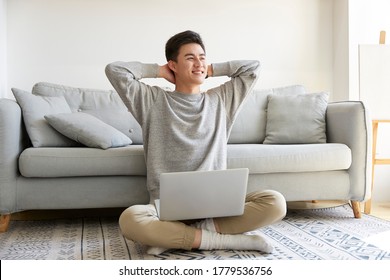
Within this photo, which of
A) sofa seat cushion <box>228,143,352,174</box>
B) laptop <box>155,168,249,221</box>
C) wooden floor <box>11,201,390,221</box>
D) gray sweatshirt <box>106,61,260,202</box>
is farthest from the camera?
wooden floor <box>11,201,390,221</box>

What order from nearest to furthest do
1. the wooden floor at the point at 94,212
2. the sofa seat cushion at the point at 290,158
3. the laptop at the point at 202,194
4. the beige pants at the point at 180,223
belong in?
the laptop at the point at 202,194, the beige pants at the point at 180,223, the sofa seat cushion at the point at 290,158, the wooden floor at the point at 94,212

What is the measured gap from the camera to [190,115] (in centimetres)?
195

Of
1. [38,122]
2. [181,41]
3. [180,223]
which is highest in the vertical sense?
[181,41]

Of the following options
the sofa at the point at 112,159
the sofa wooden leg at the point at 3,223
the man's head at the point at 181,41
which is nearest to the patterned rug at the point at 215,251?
the sofa wooden leg at the point at 3,223

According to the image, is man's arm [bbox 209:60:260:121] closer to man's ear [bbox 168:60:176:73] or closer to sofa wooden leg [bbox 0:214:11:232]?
man's ear [bbox 168:60:176:73]

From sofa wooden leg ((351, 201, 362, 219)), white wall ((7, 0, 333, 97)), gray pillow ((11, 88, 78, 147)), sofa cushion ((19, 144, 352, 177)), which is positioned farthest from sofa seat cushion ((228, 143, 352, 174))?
white wall ((7, 0, 333, 97))

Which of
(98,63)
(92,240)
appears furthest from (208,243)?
(98,63)

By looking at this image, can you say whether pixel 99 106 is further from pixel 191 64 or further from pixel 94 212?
pixel 191 64

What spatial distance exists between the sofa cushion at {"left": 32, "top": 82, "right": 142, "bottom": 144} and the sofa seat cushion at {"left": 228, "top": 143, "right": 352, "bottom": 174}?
2.44 ft

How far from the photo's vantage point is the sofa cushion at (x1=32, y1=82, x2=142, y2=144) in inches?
108

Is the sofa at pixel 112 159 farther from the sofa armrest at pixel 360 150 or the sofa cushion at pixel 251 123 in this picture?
the sofa cushion at pixel 251 123

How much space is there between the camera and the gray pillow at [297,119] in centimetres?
268

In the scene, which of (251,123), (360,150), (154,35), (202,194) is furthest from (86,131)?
(360,150)

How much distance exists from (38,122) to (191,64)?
3.26 ft
